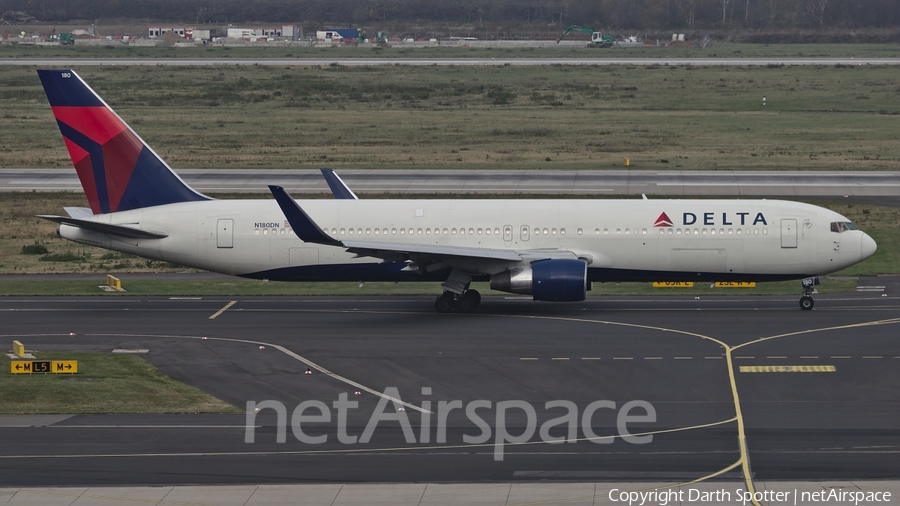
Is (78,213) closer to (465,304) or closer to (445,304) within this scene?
(445,304)

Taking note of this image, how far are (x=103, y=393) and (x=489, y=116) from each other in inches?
3418

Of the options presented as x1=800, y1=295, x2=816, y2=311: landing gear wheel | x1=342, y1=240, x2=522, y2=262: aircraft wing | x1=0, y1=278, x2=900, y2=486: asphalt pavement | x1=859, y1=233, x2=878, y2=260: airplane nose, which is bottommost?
x1=0, y1=278, x2=900, y2=486: asphalt pavement

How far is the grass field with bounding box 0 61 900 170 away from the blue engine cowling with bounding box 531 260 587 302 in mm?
42556

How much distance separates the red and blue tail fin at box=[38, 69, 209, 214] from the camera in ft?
147

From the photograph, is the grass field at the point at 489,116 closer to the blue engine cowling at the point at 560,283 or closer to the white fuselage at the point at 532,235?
the white fuselage at the point at 532,235

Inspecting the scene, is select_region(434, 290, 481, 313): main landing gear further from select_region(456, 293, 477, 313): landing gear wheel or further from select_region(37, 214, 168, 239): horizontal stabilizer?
select_region(37, 214, 168, 239): horizontal stabilizer

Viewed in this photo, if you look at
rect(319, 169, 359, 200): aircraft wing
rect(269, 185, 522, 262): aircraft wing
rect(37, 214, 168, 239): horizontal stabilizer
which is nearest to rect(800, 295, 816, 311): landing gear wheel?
rect(269, 185, 522, 262): aircraft wing

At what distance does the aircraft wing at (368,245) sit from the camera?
40.2 metres

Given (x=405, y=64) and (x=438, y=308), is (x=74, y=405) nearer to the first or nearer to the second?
(x=438, y=308)

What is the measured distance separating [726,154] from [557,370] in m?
59.7

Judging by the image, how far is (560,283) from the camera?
41.7 meters

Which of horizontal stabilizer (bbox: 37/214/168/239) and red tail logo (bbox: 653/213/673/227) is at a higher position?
red tail logo (bbox: 653/213/673/227)

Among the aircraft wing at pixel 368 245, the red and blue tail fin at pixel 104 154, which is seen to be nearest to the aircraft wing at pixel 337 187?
the aircraft wing at pixel 368 245

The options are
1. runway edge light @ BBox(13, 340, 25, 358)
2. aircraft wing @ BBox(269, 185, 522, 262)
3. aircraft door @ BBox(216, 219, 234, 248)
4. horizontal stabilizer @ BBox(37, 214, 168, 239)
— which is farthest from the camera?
aircraft door @ BBox(216, 219, 234, 248)
